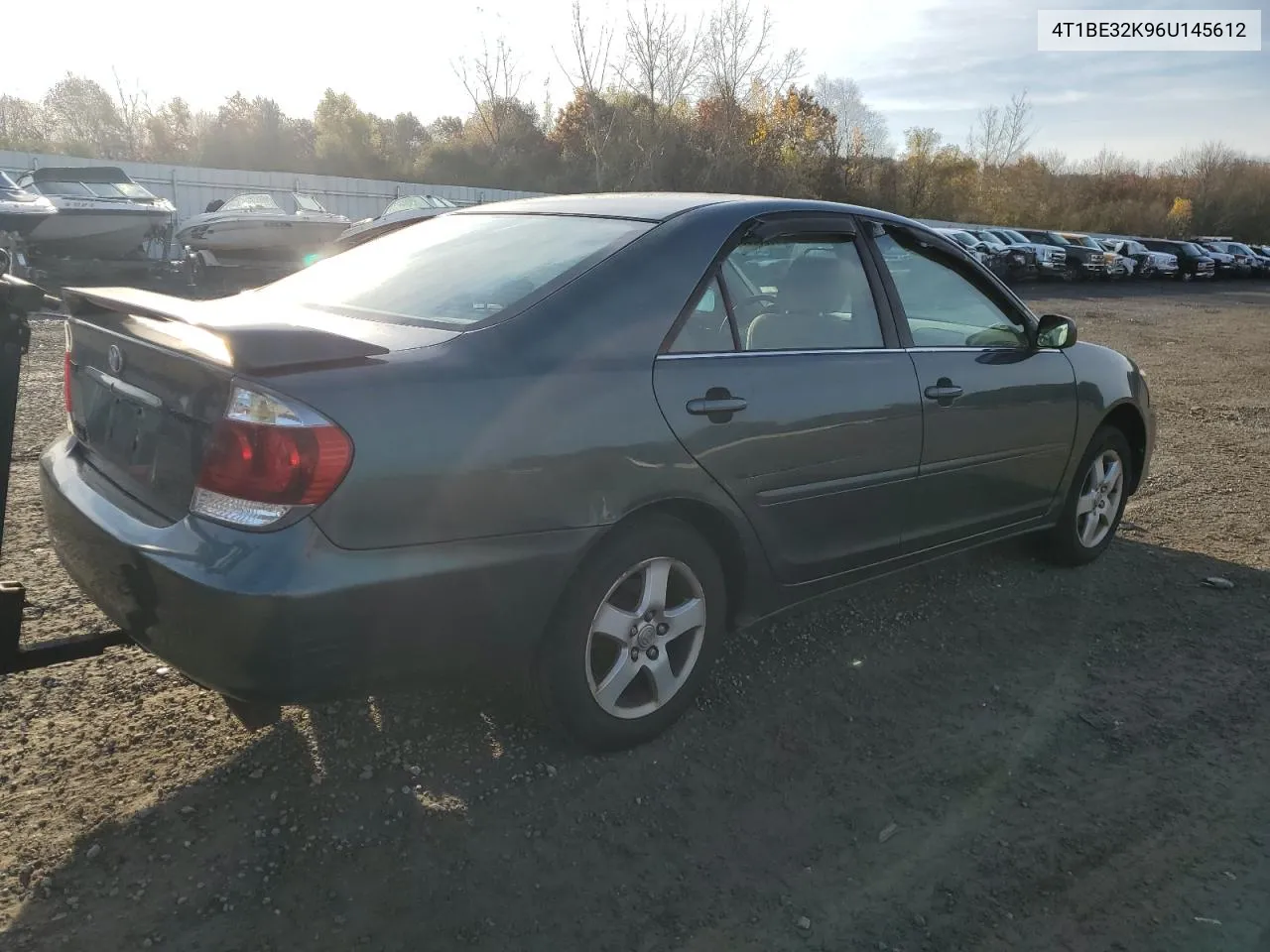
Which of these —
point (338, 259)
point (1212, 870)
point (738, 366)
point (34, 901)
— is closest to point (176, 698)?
point (34, 901)

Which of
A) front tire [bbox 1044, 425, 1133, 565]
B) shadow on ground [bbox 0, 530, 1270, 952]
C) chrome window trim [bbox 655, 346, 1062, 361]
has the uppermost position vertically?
chrome window trim [bbox 655, 346, 1062, 361]

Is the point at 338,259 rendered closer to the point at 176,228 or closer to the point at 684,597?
the point at 684,597

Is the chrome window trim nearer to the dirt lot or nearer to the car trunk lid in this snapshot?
the car trunk lid

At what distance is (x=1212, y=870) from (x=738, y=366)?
1818mm

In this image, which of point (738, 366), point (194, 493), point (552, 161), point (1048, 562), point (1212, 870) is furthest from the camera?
point (552, 161)

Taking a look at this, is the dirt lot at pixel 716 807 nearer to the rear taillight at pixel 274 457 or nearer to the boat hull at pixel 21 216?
the rear taillight at pixel 274 457

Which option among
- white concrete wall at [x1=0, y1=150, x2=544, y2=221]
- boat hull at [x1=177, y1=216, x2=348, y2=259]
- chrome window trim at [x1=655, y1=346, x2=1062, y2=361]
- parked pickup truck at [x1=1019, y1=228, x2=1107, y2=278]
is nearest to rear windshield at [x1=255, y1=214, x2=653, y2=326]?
chrome window trim at [x1=655, y1=346, x2=1062, y2=361]

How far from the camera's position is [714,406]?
2.80 meters

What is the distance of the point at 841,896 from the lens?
91.2 inches

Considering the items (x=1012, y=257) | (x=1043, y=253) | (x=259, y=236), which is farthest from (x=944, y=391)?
(x=1043, y=253)

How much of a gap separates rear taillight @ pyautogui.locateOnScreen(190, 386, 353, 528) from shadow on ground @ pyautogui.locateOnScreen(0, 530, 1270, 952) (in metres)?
0.87

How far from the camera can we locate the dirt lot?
2.20m

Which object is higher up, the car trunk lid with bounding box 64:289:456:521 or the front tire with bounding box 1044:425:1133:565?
the car trunk lid with bounding box 64:289:456:521

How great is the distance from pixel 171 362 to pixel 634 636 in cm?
141
